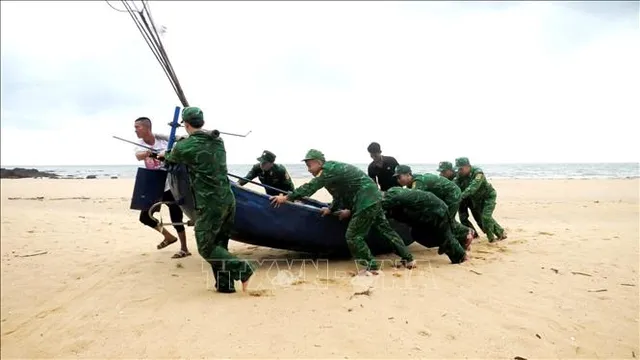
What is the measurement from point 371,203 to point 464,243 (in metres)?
1.98

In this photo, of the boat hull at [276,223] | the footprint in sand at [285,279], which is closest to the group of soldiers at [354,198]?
the boat hull at [276,223]

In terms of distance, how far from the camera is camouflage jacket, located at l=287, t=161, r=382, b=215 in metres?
5.22

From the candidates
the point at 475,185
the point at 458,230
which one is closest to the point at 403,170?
the point at 458,230

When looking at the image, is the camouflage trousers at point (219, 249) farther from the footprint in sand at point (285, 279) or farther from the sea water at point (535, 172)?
the sea water at point (535, 172)

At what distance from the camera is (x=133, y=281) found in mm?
4980

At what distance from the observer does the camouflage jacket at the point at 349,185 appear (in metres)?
5.22

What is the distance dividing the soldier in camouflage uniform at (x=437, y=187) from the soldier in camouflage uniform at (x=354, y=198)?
3.22ft

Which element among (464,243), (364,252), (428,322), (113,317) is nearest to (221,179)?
(113,317)

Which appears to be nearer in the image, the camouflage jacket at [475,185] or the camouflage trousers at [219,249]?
the camouflage trousers at [219,249]

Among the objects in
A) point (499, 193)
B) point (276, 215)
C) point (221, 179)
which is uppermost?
point (221, 179)

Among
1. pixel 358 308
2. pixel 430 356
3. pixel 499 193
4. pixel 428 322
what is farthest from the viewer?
pixel 499 193

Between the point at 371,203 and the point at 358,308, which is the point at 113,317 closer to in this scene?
the point at 358,308

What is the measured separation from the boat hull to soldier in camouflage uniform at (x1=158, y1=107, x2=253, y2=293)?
0.62 m

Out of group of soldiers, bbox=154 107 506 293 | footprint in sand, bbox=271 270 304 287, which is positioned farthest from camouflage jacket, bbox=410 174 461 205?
footprint in sand, bbox=271 270 304 287
